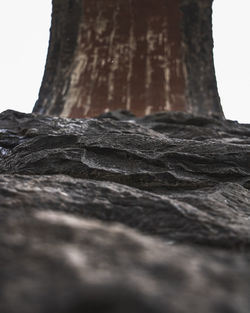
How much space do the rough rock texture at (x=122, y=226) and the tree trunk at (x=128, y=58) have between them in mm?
1104

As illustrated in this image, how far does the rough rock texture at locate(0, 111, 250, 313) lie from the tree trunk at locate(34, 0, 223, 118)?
3.62 feet

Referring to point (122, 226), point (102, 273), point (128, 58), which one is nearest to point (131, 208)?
point (122, 226)

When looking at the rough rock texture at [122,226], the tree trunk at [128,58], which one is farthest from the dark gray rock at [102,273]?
the tree trunk at [128,58]

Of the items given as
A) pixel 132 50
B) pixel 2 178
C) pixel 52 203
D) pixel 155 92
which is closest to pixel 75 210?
pixel 52 203

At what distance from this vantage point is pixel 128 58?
2.19 metres

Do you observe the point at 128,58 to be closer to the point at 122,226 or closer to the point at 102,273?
the point at 122,226

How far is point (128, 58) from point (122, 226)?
6.36ft

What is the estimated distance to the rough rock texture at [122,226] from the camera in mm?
213

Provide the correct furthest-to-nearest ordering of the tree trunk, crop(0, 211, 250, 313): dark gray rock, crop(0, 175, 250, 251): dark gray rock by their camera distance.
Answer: the tree trunk, crop(0, 175, 250, 251): dark gray rock, crop(0, 211, 250, 313): dark gray rock

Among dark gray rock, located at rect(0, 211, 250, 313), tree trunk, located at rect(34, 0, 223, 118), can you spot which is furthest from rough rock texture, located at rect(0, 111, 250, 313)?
tree trunk, located at rect(34, 0, 223, 118)

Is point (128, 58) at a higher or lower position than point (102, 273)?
higher

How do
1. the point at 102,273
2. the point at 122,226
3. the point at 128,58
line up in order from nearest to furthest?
1. the point at 102,273
2. the point at 122,226
3. the point at 128,58

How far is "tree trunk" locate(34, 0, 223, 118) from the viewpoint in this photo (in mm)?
2045

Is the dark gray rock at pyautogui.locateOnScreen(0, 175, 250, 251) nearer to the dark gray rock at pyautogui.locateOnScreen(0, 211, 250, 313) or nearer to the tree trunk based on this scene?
the dark gray rock at pyautogui.locateOnScreen(0, 211, 250, 313)
